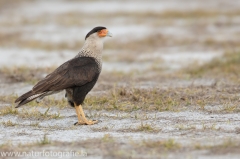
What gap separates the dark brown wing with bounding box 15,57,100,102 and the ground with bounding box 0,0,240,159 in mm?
503

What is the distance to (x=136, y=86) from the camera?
1005 centimetres

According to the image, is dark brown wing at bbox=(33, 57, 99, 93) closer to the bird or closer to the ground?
the bird

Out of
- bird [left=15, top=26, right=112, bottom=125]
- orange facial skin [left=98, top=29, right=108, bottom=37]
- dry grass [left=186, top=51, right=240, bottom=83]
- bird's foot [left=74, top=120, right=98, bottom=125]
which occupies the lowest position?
bird's foot [left=74, top=120, right=98, bottom=125]

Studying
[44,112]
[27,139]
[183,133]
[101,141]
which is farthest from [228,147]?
[44,112]

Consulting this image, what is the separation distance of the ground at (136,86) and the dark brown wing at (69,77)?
50 cm

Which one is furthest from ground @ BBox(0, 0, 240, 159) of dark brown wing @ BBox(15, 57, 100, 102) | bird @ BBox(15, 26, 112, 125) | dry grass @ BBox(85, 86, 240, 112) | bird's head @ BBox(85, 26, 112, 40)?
bird's head @ BBox(85, 26, 112, 40)

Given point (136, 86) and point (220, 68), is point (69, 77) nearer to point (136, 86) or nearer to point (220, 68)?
point (136, 86)

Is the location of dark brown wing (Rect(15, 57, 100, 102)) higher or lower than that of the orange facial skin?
lower

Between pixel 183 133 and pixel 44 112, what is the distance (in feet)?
8.22

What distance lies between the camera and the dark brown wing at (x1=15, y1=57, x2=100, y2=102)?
23.2 feet

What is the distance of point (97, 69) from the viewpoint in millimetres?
7359

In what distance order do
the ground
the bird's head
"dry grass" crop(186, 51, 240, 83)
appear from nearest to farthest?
the ground → the bird's head → "dry grass" crop(186, 51, 240, 83)

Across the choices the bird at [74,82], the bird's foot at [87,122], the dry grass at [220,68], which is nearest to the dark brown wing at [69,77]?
the bird at [74,82]

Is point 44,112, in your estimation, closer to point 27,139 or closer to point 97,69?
point 97,69
